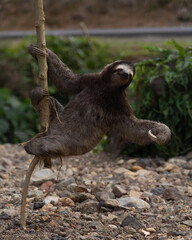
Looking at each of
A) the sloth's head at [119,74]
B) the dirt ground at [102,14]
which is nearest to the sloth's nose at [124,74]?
the sloth's head at [119,74]

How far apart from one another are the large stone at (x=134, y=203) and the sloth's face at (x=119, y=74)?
4.85 feet

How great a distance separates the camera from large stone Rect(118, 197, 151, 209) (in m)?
3.99

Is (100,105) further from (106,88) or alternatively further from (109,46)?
(109,46)

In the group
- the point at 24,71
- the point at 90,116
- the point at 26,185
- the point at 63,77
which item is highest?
the point at 63,77

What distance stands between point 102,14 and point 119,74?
1964 cm

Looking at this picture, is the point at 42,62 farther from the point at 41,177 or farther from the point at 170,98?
the point at 170,98

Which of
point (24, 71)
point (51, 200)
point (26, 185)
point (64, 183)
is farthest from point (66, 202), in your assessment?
point (24, 71)

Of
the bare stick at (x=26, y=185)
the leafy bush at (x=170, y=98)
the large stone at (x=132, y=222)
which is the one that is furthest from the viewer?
the leafy bush at (x=170, y=98)

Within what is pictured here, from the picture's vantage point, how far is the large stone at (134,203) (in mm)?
3994

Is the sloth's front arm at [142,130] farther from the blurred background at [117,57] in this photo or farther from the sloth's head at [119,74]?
the blurred background at [117,57]

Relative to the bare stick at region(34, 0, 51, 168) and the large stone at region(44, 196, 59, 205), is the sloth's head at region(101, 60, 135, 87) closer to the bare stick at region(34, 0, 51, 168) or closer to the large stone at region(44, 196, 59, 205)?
the bare stick at region(34, 0, 51, 168)

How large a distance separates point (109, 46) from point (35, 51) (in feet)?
27.9

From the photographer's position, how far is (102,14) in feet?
71.5

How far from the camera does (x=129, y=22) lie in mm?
20312
